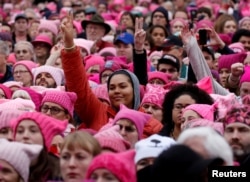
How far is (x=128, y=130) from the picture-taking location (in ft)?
32.9

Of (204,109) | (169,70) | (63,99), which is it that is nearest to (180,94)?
(204,109)

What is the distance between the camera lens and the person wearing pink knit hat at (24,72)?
14172 mm

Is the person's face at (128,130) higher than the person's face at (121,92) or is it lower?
lower

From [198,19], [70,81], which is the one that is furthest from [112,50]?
[70,81]

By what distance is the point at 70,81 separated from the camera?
1102 centimetres

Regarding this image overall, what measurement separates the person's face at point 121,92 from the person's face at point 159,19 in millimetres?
8868

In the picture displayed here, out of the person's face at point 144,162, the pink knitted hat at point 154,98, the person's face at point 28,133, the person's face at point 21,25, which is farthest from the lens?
the person's face at point 21,25

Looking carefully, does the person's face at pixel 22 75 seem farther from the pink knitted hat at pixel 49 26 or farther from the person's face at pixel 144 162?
the person's face at pixel 144 162

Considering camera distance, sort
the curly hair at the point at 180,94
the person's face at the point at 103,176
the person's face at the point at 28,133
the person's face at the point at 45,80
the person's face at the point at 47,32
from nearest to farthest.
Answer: the person's face at the point at 103,176, the person's face at the point at 28,133, the curly hair at the point at 180,94, the person's face at the point at 45,80, the person's face at the point at 47,32

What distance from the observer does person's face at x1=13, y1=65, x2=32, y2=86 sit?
46.5 ft

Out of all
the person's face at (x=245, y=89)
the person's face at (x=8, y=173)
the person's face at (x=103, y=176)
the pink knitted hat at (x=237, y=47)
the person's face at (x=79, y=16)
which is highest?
the person's face at (x=79, y=16)

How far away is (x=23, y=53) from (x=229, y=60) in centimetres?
340

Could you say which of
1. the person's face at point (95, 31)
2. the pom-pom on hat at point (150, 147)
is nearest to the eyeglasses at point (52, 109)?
the pom-pom on hat at point (150, 147)

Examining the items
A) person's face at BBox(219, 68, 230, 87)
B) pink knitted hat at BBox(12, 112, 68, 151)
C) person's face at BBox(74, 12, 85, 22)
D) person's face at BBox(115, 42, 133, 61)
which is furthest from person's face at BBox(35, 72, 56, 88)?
person's face at BBox(74, 12, 85, 22)
